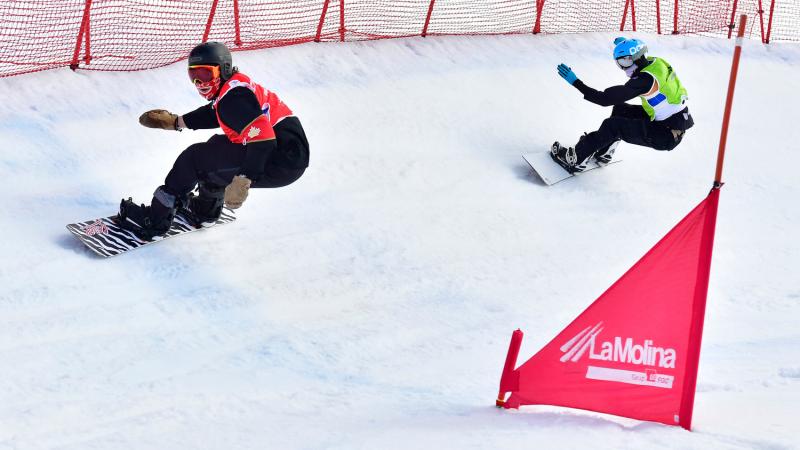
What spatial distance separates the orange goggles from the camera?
6840 millimetres

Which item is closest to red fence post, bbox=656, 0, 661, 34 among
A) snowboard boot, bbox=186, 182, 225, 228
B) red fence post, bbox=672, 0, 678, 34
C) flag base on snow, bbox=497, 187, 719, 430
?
red fence post, bbox=672, 0, 678, 34

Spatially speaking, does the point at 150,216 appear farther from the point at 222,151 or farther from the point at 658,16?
the point at 658,16

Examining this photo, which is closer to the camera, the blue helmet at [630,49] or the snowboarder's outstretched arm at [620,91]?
the snowboarder's outstretched arm at [620,91]

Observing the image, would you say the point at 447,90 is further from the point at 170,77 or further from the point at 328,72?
the point at 170,77

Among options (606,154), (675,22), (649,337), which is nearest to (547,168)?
(606,154)

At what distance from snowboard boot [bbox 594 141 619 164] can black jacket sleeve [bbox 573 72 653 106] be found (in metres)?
0.67

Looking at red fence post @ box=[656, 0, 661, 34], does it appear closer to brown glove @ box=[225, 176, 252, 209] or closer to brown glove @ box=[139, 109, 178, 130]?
brown glove @ box=[139, 109, 178, 130]

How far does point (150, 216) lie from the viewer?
736 centimetres

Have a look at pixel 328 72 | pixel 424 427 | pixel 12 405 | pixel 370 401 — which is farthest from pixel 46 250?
pixel 328 72

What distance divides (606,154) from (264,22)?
12.6 ft

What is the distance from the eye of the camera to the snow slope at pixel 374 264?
17.9 feet

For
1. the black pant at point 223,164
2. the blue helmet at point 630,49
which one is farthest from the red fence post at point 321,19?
the black pant at point 223,164

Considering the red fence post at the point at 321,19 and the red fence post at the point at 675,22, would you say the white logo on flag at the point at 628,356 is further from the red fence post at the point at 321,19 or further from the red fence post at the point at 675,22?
the red fence post at the point at 675,22

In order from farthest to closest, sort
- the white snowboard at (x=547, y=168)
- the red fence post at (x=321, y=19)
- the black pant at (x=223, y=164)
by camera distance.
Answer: the red fence post at (x=321, y=19) → the white snowboard at (x=547, y=168) → the black pant at (x=223, y=164)
